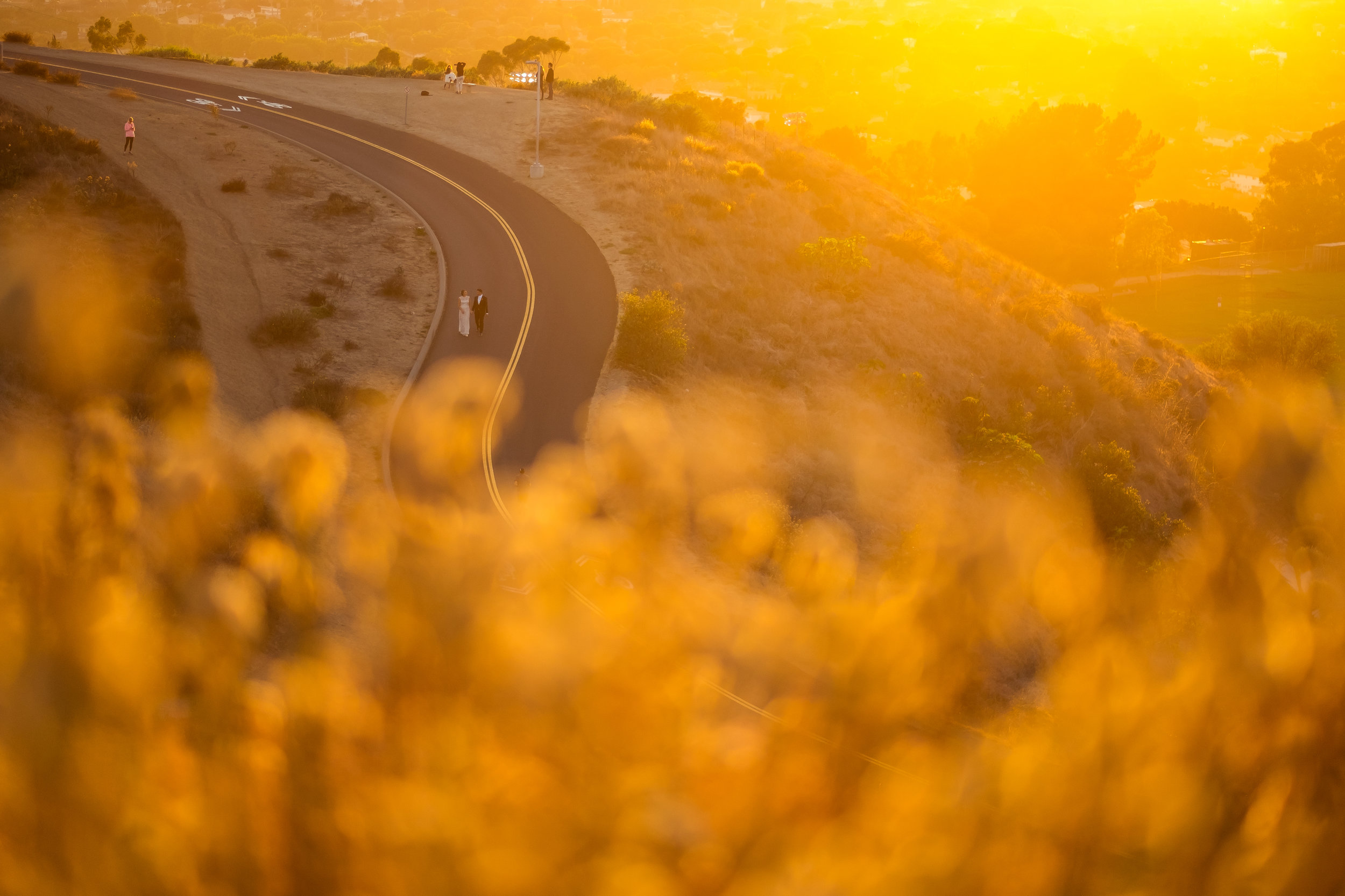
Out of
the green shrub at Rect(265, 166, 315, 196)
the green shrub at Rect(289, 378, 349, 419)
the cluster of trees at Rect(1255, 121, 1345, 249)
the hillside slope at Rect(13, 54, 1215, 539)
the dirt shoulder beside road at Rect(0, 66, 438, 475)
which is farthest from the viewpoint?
the cluster of trees at Rect(1255, 121, 1345, 249)

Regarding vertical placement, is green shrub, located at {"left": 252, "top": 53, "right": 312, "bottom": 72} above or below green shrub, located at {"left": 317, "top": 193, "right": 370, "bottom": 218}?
above

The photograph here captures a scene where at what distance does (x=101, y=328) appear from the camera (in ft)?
69.6

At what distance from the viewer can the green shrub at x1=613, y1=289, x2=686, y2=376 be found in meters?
27.8

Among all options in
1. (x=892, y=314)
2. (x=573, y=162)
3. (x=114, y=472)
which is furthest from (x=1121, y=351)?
(x=114, y=472)

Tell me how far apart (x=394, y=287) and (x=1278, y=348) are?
48494 millimetres

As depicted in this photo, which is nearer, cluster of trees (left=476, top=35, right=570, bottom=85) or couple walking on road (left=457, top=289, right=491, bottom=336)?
couple walking on road (left=457, top=289, right=491, bottom=336)

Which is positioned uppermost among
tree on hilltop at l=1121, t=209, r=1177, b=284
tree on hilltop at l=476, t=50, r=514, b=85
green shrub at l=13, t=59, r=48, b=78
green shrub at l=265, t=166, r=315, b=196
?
A: tree on hilltop at l=476, t=50, r=514, b=85

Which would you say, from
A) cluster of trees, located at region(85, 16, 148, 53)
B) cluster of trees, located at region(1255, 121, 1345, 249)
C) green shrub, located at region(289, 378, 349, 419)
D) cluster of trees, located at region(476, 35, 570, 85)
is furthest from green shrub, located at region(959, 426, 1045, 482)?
cluster of trees, located at region(1255, 121, 1345, 249)

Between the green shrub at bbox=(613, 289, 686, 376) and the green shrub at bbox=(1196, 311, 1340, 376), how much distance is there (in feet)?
118

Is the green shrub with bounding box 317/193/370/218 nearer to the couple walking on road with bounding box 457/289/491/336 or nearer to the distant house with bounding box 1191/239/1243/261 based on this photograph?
the couple walking on road with bounding box 457/289/491/336

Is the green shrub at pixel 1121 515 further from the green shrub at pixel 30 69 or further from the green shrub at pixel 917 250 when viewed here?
the green shrub at pixel 30 69

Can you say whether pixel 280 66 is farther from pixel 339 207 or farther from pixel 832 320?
pixel 832 320

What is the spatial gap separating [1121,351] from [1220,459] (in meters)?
7.62

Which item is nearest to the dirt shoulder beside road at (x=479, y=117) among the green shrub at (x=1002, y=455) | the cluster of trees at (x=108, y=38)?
the cluster of trees at (x=108, y=38)
